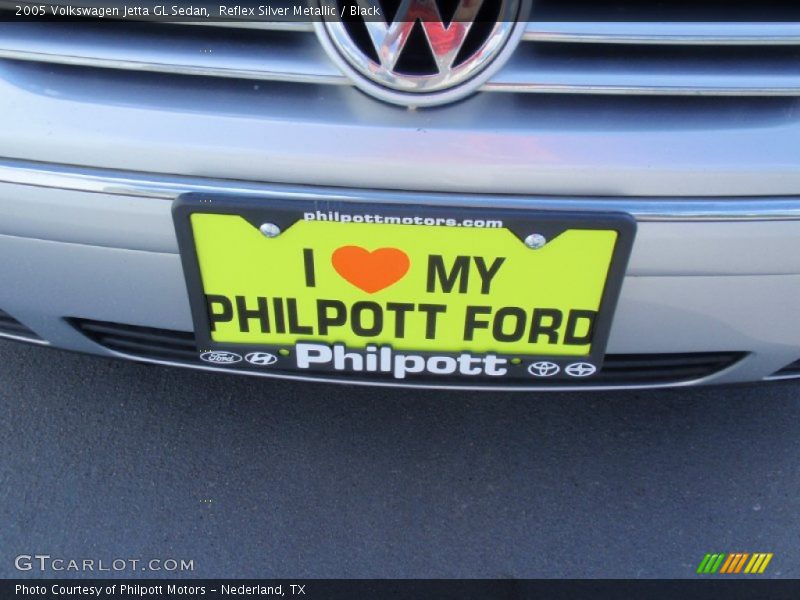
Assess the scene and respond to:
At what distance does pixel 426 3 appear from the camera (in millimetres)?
1088

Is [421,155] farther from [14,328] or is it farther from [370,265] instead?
[14,328]

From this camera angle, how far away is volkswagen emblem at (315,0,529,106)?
1099mm

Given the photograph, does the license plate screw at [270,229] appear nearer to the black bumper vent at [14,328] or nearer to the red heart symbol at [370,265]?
the red heart symbol at [370,265]

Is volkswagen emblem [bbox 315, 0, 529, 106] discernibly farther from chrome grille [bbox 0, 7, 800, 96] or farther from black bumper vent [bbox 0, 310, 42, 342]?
black bumper vent [bbox 0, 310, 42, 342]

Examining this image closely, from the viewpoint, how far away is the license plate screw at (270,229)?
118 centimetres

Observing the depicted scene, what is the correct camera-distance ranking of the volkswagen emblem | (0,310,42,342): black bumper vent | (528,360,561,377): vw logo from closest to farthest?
the volkswagen emblem < (528,360,561,377): vw logo < (0,310,42,342): black bumper vent

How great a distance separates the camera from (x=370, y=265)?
120 cm

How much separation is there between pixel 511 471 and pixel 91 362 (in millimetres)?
1021

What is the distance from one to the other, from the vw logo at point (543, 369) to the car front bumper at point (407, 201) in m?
0.10

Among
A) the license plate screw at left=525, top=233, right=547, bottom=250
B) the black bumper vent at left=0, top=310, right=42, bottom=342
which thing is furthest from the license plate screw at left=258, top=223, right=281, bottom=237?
the black bumper vent at left=0, top=310, right=42, bottom=342

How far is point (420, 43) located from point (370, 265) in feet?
1.05

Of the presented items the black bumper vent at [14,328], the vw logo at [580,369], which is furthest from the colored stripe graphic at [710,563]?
the black bumper vent at [14,328]

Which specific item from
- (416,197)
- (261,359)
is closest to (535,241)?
(416,197)

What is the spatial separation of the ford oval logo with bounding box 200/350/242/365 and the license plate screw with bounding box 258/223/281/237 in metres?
0.27
